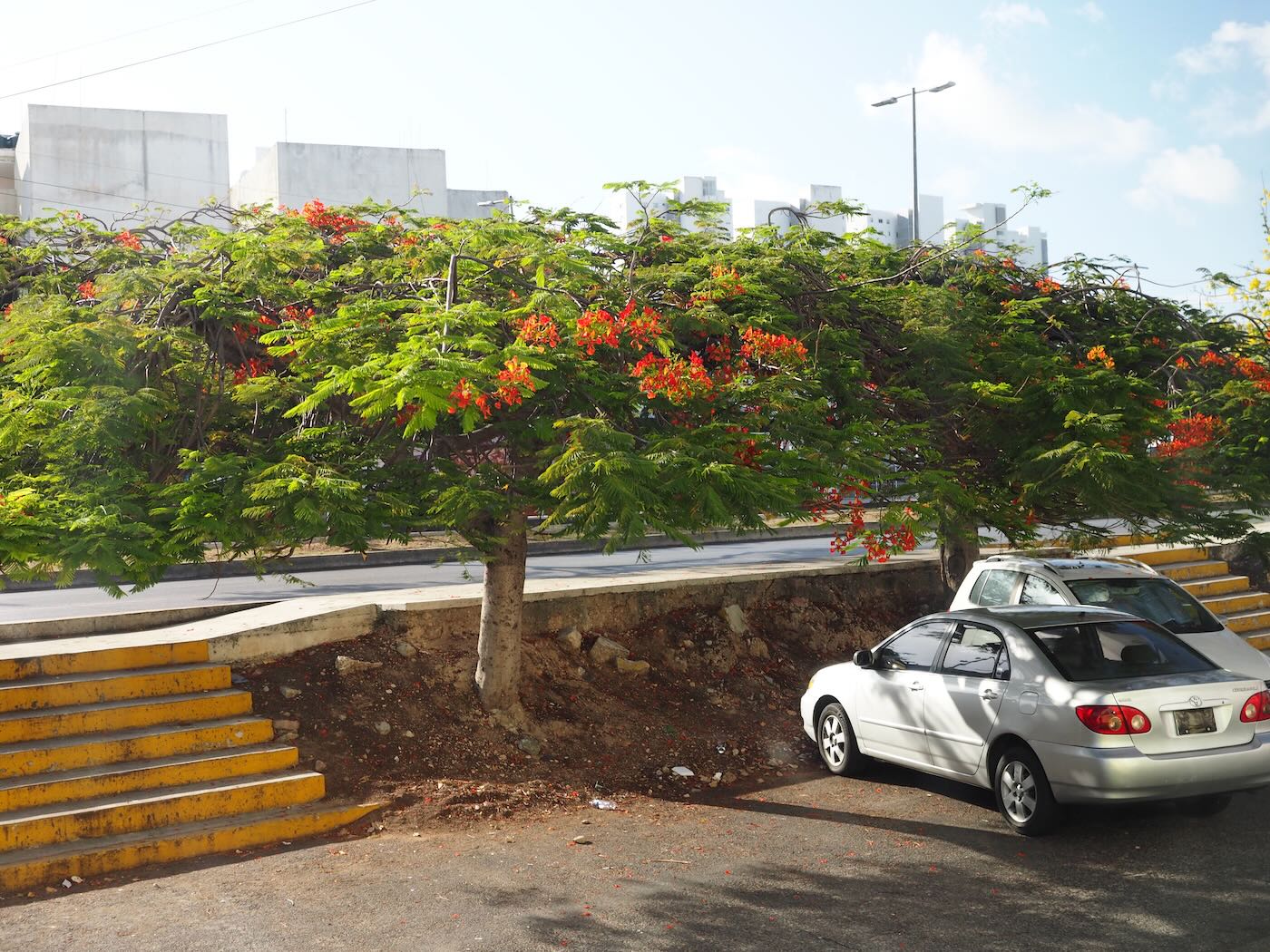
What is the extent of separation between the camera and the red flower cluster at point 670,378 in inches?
268

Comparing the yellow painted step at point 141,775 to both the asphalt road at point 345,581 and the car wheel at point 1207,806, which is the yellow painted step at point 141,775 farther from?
the car wheel at point 1207,806

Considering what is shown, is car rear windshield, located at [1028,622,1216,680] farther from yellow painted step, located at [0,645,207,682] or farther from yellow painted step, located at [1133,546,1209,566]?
yellow painted step, located at [1133,546,1209,566]

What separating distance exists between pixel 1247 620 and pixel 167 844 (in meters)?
13.1

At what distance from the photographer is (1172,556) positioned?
1666 cm

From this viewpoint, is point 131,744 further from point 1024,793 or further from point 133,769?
point 1024,793

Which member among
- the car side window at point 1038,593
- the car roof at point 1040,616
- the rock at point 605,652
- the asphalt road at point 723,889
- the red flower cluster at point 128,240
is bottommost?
the asphalt road at point 723,889

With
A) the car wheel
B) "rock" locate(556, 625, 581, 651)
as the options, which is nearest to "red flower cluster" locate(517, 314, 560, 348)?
"rock" locate(556, 625, 581, 651)

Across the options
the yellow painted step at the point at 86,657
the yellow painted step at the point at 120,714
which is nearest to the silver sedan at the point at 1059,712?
the yellow painted step at the point at 120,714

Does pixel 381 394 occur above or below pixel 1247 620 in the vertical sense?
above

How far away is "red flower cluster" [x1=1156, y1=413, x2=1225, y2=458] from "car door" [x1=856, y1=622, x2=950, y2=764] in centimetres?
236

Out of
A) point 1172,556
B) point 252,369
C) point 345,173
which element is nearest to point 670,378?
point 252,369

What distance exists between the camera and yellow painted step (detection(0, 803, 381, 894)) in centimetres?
707

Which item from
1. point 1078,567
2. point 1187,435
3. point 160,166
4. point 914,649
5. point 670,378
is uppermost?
point 160,166

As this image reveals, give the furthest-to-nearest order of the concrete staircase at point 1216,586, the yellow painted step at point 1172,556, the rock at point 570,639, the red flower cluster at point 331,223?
the yellow painted step at point 1172,556 → the concrete staircase at point 1216,586 → the rock at point 570,639 → the red flower cluster at point 331,223
